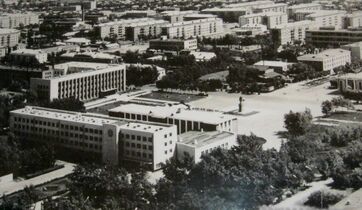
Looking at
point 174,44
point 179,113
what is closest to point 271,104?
point 179,113

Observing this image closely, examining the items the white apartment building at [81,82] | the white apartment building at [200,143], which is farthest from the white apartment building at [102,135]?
the white apartment building at [81,82]

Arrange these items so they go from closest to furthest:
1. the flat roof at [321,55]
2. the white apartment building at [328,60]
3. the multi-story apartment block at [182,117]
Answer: the multi-story apartment block at [182,117], the white apartment building at [328,60], the flat roof at [321,55]

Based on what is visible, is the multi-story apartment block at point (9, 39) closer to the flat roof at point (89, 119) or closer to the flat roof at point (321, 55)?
the flat roof at point (321, 55)

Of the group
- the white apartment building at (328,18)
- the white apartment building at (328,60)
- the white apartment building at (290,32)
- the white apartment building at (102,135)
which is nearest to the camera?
the white apartment building at (102,135)

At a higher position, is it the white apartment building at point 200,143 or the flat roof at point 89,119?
the flat roof at point 89,119

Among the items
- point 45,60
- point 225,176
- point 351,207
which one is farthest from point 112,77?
point 351,207

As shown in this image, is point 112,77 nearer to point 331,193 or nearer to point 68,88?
point 68,88

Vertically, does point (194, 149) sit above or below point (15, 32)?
below
